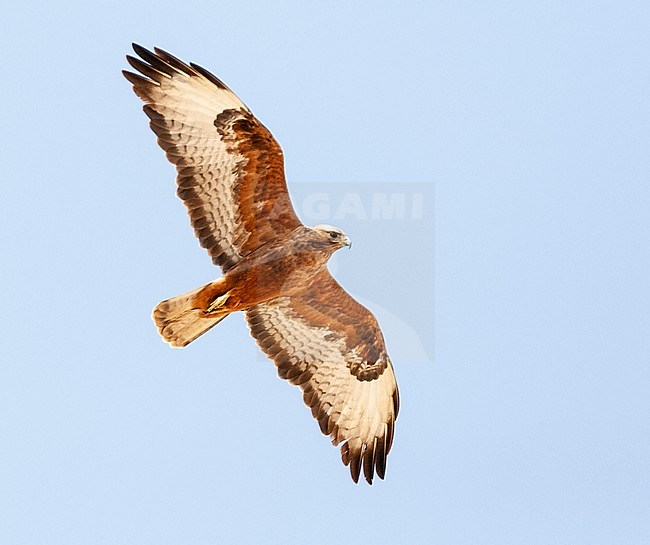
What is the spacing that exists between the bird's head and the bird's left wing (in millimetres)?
903

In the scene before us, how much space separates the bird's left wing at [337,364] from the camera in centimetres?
1379

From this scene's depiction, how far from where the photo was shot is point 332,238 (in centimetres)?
1295

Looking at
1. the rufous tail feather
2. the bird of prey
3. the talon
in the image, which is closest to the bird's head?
the bird of prey

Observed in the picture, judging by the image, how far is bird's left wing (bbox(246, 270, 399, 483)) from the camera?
13789 millimetres

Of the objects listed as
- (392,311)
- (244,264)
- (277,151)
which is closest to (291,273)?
(244,264)

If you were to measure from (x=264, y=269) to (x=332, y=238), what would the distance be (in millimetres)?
795

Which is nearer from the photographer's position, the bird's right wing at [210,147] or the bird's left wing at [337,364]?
the bird's right wing at [210,147]

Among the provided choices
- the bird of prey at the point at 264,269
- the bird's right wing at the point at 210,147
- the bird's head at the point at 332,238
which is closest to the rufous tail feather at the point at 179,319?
the bird of prey at the point at 264,269

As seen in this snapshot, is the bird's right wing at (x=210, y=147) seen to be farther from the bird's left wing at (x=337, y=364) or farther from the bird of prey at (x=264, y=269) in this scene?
the bird's left wing at (x=337, y=364)

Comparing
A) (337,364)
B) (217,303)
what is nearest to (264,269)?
(217,303)

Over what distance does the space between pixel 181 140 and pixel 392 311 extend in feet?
12.2

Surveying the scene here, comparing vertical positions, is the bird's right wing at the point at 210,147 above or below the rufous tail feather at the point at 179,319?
above

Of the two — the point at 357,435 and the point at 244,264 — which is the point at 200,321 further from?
the point at 357,435

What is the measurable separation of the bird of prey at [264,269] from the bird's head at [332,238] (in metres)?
0.01
